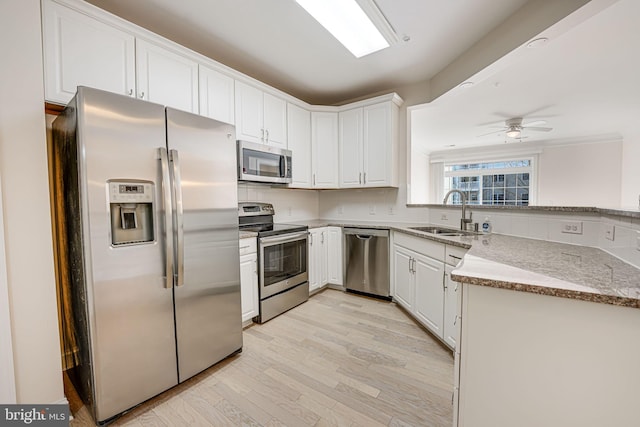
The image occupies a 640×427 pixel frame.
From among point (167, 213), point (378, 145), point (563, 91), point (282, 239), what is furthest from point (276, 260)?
point (563, 91)

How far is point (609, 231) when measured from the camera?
1.48 meters

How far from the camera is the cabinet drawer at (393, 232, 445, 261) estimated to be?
7.14 feet

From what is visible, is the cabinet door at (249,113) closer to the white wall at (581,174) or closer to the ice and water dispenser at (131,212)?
the ice and water dispenser at (131,212)

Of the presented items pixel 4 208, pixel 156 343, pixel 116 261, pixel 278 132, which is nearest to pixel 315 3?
pixel 278 132

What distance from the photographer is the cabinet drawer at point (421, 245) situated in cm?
218

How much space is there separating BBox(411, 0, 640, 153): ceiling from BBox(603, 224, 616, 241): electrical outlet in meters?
1.32

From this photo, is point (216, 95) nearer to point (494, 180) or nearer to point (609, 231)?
point (609, 231)

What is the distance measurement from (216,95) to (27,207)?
1.59 meters

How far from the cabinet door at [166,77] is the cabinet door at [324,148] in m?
1.64

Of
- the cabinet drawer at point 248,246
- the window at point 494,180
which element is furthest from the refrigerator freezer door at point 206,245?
the window at point 494,180

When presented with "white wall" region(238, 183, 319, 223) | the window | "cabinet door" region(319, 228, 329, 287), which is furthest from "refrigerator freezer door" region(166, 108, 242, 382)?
the window

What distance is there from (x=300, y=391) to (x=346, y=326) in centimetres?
92

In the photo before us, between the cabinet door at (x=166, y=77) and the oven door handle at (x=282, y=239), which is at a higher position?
the cabinet door at (x=166, y=77)

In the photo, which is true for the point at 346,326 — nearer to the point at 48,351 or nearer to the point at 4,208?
the point at 48,351
